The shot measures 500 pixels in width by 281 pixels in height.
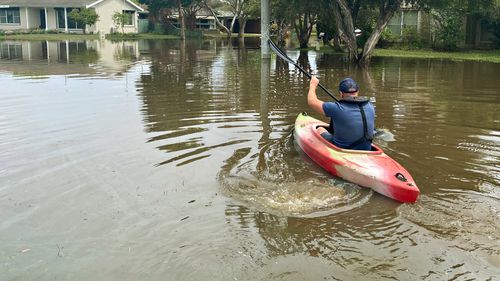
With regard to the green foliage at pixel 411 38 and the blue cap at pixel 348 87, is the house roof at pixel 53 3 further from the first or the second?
the blue cap at pixel 348 87

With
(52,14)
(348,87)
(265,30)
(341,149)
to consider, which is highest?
(52,14)

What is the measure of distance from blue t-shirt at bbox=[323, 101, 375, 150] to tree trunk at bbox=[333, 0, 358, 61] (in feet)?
60.9

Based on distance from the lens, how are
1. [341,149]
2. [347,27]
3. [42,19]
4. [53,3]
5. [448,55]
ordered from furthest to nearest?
[42,19] → [53,3] → [448,55] → [347,27] → [341,149]

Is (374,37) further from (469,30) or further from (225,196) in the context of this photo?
(225,196)

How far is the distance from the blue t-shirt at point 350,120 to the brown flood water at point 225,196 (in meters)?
0.63

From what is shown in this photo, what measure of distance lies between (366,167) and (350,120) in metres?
0.73

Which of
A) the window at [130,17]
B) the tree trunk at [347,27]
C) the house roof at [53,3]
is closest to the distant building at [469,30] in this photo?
the tree trunk at [347,27]

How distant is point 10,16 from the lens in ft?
173

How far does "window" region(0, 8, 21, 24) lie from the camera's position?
52.3 metres

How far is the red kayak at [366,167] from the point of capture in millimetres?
6117

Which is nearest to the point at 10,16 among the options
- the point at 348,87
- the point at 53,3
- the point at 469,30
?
the point at 53,3

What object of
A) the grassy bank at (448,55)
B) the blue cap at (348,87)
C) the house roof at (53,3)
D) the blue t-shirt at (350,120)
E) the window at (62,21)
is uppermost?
the house roof at (53,3)

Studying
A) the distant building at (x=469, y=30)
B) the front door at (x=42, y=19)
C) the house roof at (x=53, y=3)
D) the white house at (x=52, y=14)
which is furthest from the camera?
the front door at (x=42, y=19)

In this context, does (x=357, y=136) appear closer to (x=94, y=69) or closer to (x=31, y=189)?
(x=31, y=189)
